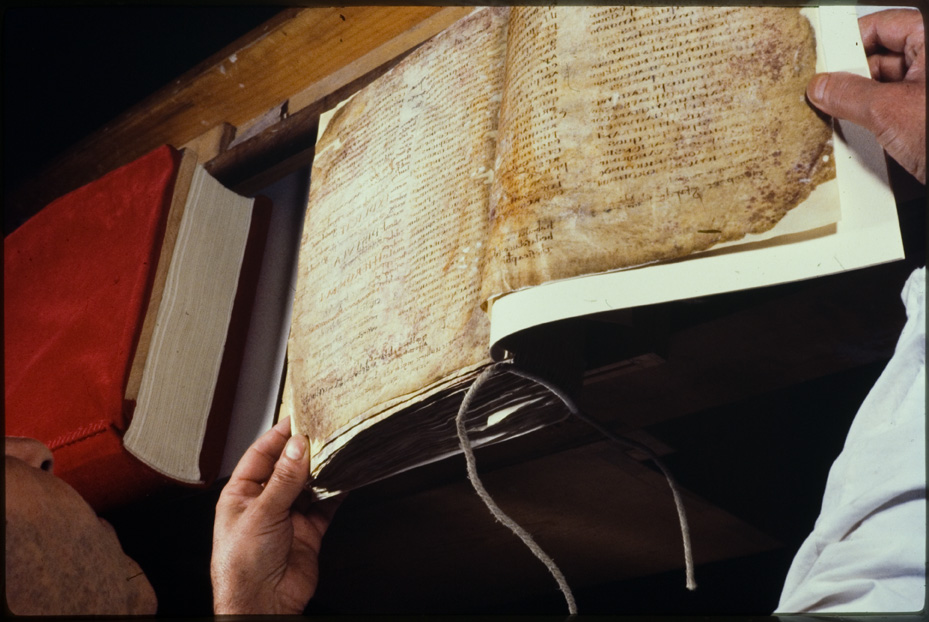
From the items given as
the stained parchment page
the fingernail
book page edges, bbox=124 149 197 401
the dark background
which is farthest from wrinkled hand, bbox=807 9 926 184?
the dark background

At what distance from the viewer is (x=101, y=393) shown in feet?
2.84

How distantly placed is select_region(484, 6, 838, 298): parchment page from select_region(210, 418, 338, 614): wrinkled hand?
345 mm

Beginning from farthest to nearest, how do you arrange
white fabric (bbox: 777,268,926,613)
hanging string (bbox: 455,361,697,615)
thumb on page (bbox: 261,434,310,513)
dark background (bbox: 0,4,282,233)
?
dark background (bbox: 0,4,282,233) < thumb on page (bbox: 261,434,310,513) < hanging string (bbox: 455,361,697,615) < white fabric (bbox: 777,268,926,613)

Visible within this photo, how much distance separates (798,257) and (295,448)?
499 mm

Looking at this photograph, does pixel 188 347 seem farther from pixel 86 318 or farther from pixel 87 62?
pixel 87 62

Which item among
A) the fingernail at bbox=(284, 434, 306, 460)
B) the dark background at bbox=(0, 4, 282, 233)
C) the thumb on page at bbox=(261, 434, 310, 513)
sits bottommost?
the thumb on page at bbox=(261, 434, 310, 513)

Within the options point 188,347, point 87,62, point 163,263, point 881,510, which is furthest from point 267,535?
point 87,62

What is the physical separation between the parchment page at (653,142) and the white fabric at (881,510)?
0.12 metres

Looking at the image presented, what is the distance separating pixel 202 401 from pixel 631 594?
25.2 inches

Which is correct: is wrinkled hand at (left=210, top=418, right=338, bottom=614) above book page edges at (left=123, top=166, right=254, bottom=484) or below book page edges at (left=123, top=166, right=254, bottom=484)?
below

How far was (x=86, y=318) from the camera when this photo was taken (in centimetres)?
100

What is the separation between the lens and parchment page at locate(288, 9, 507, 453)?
2.18ft

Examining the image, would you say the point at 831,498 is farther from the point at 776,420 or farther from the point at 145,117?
the point at 145,117

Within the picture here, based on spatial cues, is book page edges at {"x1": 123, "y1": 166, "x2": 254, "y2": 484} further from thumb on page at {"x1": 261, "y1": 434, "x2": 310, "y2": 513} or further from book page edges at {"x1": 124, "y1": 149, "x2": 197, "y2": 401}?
thumb on page at {"x1": 261, "y1": 434, "x2": 310, "y2": 513}
